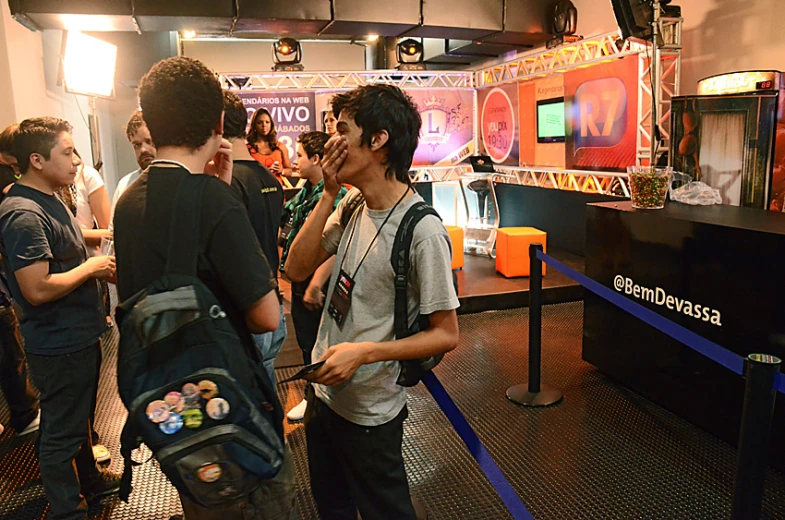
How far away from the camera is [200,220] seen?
1.14 metres

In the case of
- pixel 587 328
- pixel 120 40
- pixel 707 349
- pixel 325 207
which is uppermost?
pixel 120 40

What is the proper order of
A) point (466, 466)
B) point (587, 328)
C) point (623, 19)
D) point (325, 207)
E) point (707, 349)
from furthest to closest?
point (623, 19)
point (587, 328)
point (466, 466)
point (707, 349)
point (325, 207)

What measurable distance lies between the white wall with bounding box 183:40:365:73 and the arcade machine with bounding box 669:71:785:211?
9409 millimetres

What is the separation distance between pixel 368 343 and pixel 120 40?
9089 millimetres

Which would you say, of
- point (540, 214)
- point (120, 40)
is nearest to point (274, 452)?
point (540, 214)

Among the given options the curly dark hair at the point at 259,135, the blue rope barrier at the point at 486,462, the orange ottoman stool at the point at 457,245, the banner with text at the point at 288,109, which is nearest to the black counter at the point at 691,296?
the blue rope barrier at the point at 486,462

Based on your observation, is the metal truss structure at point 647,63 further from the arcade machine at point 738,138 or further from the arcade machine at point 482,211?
the arcade machine at point 482,211

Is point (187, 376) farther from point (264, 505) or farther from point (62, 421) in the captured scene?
point (62, 421)

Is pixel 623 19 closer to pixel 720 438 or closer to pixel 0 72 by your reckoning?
pixel 720 438

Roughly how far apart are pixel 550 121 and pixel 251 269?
6.05 m

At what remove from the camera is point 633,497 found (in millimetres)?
2430

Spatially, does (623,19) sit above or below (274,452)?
above

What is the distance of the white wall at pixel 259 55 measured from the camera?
11.6 m

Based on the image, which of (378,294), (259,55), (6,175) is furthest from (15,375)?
(259,55)
